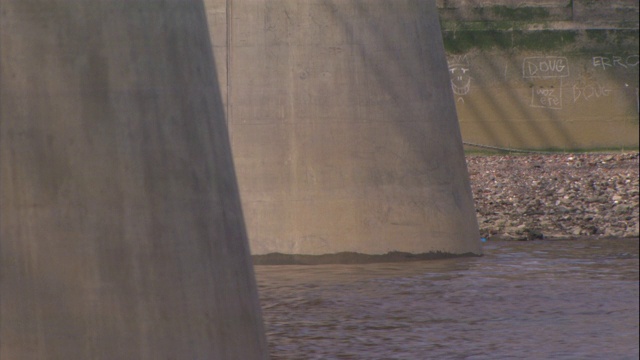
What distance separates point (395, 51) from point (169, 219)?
726 cm

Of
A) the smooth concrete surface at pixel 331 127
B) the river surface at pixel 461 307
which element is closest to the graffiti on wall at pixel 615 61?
the river surface at pixel 461 307

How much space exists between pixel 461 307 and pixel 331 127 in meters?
2.81

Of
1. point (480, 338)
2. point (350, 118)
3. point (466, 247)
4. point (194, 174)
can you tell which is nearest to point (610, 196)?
point (466, 247)

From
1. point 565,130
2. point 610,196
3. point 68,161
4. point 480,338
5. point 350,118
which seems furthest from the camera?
point 565,130

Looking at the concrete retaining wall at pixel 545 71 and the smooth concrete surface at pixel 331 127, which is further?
the concrete retaining wall at pixel 545 71

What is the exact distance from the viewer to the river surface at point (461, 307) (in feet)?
27.3

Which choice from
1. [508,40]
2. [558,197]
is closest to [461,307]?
[558,197]

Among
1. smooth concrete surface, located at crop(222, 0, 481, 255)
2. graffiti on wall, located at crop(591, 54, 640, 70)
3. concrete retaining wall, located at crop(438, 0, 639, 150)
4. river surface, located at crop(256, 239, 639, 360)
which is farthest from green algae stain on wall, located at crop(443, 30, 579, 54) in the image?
smooth concrete surface, located at crop(222, 0, 481, 255)

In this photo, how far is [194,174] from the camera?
5547 millimetres

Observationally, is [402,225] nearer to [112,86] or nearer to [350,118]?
[350,118]

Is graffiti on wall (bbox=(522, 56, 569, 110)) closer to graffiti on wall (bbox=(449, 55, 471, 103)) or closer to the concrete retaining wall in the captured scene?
the concrete retaining wall

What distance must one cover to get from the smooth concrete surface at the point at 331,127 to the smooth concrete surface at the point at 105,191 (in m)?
6.58

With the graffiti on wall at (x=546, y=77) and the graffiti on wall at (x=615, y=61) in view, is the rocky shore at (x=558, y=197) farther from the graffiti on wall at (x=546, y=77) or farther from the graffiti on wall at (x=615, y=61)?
the graffiti on wall at (x=615, y=61)

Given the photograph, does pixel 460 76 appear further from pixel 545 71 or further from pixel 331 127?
pixel 331 127
